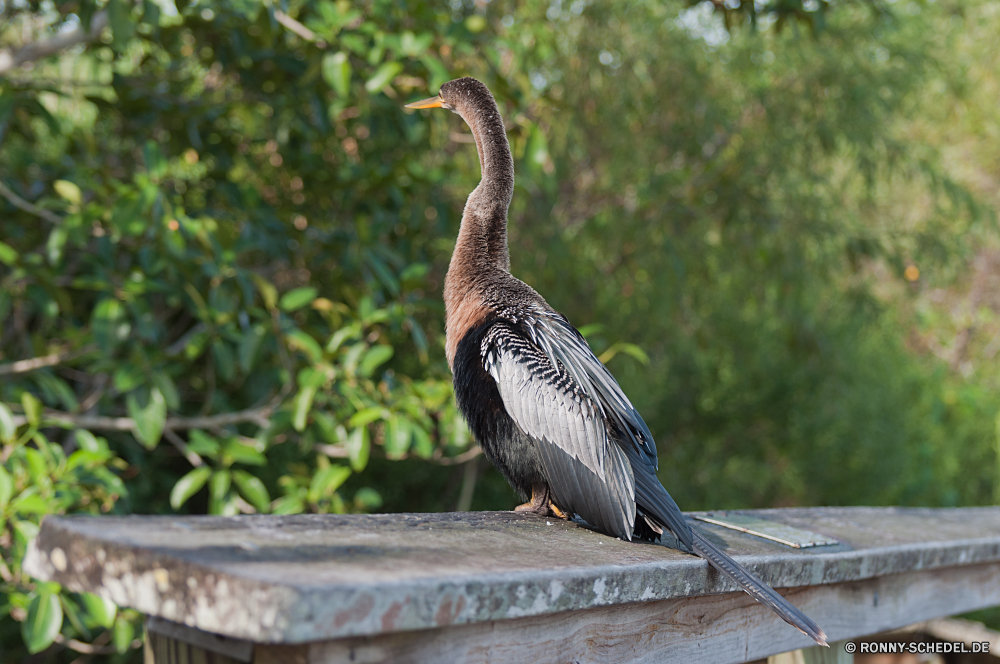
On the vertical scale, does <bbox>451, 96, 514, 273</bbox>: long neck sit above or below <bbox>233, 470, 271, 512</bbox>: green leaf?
above

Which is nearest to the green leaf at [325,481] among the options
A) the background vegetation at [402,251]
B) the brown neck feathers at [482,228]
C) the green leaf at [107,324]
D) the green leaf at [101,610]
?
the background vegetation at [402,251]

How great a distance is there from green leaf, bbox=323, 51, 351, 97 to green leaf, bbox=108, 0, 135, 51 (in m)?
0.69

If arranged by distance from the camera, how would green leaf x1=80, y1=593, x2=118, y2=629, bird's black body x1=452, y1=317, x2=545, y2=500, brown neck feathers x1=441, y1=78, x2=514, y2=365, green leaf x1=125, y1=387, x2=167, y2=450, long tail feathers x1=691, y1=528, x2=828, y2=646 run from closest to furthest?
long tail feathers x1=691, y1=528, x2=828, y2=646
bird's black body x1=452, y1=317, x2=545, y2=500
brown neck feathers x1=441, y1=78, x2=514, y2=365
green leaf x1=80, y1=593, x2=118, y2=629
green leaf x1=125, y1=387, x2=167, y2=450

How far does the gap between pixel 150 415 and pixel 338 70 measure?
1447 mm

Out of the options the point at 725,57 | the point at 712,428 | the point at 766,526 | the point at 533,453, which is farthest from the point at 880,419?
the point at 533,453

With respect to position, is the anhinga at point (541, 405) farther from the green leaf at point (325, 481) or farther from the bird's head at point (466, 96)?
the green leaf at point (325, 481)

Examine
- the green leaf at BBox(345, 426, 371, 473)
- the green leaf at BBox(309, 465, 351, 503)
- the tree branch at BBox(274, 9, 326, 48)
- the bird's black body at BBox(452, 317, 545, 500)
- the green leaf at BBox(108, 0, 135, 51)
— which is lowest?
the green leaf at BBox(309, 465, 351, 503)

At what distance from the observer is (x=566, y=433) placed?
162 centimetres

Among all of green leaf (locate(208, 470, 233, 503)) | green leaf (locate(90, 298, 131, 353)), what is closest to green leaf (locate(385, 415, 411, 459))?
green leaf (locate(208, 470, 233, 503))

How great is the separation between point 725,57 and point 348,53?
343 centimetres

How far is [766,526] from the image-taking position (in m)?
1.87

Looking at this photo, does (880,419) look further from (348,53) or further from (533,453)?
(533,453)

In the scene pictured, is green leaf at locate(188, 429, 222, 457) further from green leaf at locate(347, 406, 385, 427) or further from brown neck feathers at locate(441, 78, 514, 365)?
brown neck feathers at locate(441, 78, 514, 365)

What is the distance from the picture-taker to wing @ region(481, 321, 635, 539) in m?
1.55
